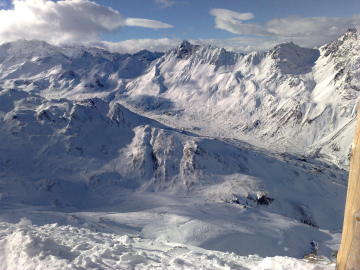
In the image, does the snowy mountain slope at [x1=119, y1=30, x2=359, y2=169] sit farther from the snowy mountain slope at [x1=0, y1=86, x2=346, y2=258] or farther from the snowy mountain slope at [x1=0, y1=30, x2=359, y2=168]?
the snowy mountain slope at [x1=0, y1=86, x2=346, y2=258]

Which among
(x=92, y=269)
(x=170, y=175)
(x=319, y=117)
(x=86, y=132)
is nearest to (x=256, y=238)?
(x=92, y=269)

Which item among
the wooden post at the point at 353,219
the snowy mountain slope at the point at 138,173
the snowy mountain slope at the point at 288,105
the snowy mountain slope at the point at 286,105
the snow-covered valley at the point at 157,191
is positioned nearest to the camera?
the wooden post at the point at 353,219

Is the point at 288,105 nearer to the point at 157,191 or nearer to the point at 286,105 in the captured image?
the point at 286,105

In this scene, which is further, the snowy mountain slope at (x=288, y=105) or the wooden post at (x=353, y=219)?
the snowy mountain slope at (x=288, y=105)

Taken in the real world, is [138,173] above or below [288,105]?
below

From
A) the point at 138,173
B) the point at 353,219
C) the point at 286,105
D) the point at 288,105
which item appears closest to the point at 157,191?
the point at 138,173

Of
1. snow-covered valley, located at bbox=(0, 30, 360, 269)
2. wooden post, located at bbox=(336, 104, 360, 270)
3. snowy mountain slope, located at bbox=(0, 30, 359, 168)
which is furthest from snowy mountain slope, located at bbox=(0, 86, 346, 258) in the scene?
snowy mountain slope, located at bbox=(0, 30, 359, 168)

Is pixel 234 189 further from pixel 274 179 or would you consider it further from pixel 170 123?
pixel 170 123

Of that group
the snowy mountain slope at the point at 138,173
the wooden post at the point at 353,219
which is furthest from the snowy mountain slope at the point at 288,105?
the wooden post at the point at 353,219

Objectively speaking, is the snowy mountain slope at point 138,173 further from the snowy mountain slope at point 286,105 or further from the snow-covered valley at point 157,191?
the snowy mountain slope at point 286,105

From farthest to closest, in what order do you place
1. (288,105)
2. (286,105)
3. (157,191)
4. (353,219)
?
1. (286,105)
2. (288,105)
3. (157,191)
4. (353,219)
